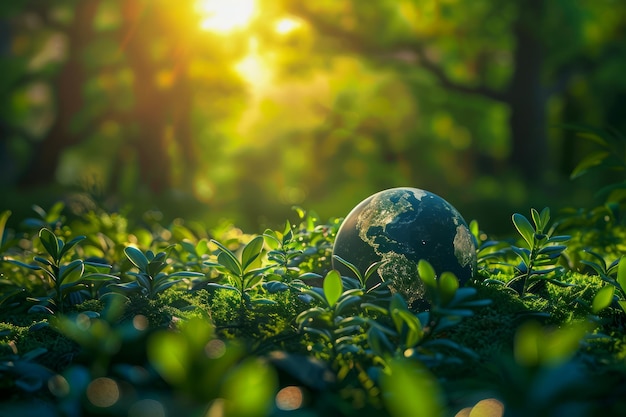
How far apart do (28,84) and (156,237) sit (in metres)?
18.0

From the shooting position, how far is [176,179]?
25.4 metres

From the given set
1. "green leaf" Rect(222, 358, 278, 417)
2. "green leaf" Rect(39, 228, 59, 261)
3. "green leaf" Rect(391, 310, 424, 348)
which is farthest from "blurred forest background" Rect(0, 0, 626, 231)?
"green leaf" Rect(222, 358, 278, 417)

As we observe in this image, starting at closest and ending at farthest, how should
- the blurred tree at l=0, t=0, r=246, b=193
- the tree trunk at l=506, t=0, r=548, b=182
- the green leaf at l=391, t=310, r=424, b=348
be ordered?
the green leaf at l=391, t=310, r=424, b=348, the tree trunk at l=506, t=0, r=548, b=182, the blurred tree at l=0, t=0, r=246, b=193

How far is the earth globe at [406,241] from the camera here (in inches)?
170

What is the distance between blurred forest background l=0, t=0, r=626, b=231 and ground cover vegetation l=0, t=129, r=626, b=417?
934 centimetres

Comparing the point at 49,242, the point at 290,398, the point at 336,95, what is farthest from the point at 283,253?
the point at 336,95

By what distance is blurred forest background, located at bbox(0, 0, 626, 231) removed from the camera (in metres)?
18.0

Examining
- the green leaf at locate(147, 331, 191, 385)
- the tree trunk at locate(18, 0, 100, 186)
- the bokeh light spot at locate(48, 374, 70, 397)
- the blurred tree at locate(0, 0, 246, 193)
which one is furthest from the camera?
the tree trunk at locate(18, 0, 100, 186)

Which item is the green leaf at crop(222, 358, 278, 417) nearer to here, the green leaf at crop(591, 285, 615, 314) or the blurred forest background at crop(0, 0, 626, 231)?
the green leaf at crop(591, 285, 615, 314)

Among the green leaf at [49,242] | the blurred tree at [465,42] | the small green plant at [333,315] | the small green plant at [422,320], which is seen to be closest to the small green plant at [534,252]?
the small green plant at [422,320]

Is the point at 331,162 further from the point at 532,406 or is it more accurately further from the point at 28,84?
the point at 532,406

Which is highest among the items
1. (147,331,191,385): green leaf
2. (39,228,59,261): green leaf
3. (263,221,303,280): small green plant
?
(147,331,191,385): green leaf

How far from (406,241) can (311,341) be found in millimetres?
1029

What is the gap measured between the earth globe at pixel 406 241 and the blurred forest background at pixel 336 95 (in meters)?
9.40
